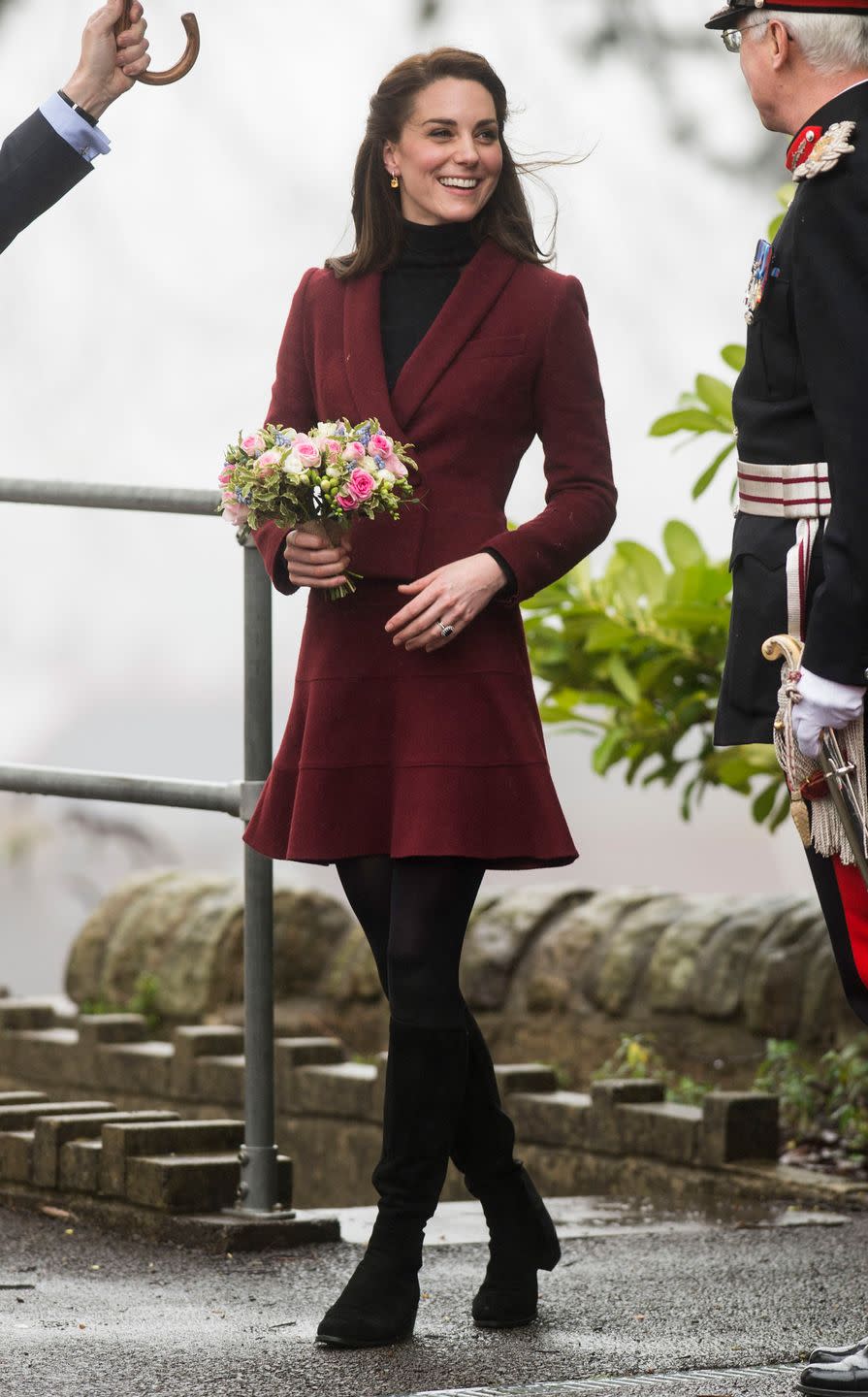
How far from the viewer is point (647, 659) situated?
4.79m

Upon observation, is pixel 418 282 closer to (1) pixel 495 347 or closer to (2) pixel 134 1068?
(1) pixel 495 347

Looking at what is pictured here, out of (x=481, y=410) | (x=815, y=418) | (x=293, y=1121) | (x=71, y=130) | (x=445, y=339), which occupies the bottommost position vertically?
(x=293, y=1121)

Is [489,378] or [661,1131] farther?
[661,1131]

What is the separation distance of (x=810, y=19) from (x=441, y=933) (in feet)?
4.12

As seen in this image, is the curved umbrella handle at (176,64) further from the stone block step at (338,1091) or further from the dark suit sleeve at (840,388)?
the stone block step at (338,1091)

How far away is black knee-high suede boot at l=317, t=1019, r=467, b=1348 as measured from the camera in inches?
117

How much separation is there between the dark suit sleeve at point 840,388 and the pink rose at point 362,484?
1.95ft

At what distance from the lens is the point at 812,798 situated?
268cm

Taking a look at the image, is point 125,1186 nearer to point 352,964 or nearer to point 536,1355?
point 536,1355

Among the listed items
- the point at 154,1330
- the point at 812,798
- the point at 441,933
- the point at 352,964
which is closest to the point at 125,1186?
the point at 154,1330

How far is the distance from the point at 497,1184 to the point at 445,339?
1.19m

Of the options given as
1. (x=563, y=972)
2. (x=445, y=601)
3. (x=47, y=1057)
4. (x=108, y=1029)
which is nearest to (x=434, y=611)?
(x=445, y=601)

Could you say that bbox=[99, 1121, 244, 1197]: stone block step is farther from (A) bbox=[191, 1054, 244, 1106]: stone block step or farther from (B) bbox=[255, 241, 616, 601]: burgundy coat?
(A) bbox=[191, 1054, 244, 1106]: stone block step

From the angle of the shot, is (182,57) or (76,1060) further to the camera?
(76,1060)
